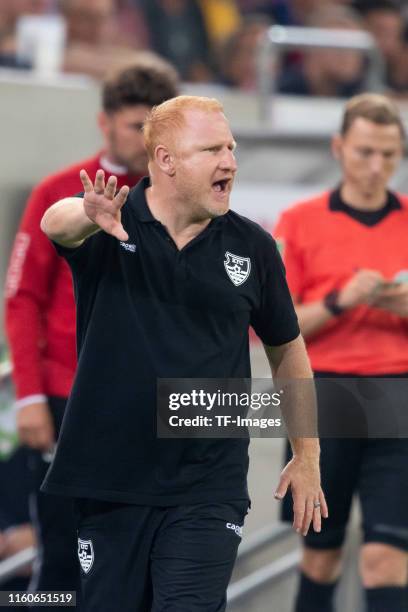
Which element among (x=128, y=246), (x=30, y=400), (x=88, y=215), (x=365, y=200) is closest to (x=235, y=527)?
(x=128, y=246)

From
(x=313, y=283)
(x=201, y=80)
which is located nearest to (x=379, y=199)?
(x=313, y=283)

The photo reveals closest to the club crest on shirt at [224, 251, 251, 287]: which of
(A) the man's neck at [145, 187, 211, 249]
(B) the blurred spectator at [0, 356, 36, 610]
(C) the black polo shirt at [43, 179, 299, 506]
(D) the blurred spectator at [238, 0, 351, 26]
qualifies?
(C) the black polo shirt at [43, 179, 299, 506]

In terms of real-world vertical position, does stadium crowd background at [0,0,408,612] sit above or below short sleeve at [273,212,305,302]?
above

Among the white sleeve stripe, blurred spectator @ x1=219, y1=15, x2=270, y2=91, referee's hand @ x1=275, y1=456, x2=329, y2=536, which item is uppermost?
blurred spectator @ x1=219, y1=15, x2=270, y2=91

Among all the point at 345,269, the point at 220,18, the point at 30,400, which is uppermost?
the point at 220,18

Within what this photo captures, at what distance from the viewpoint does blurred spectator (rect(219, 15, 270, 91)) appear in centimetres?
980

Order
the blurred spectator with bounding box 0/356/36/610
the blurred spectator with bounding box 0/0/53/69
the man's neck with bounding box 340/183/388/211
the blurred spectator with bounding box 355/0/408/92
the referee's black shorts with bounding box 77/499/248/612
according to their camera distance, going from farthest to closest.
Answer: the blurred spectator with bounding box 355/0/408/92 → the blurred spectator with bounding box 0/0/53/69 → the blurred spectator with bounding box 0/356/36/610 → the man's neck with bounding box 340/183/388/211 → the referee's black shorts with bounding box 77/499/248/612

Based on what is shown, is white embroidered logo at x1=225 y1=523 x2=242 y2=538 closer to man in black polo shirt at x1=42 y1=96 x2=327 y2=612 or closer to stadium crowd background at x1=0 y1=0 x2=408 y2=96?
man in black polo shirt at x1=42 y1=96 x2=327 y2=612

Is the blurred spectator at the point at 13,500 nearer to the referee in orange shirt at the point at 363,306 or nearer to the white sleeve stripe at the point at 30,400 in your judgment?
the white sleeve stripe at the point at 30,400

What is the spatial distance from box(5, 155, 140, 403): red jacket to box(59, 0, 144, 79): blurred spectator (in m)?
3.20

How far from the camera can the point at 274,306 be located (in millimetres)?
3998

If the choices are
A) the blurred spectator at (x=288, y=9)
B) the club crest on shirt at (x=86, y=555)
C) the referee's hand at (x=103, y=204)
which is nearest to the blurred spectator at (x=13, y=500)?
the club crest on shirt at (x=86, y=555)

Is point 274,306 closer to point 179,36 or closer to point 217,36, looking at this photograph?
point 179,36

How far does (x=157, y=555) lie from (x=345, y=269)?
189 centimetres
